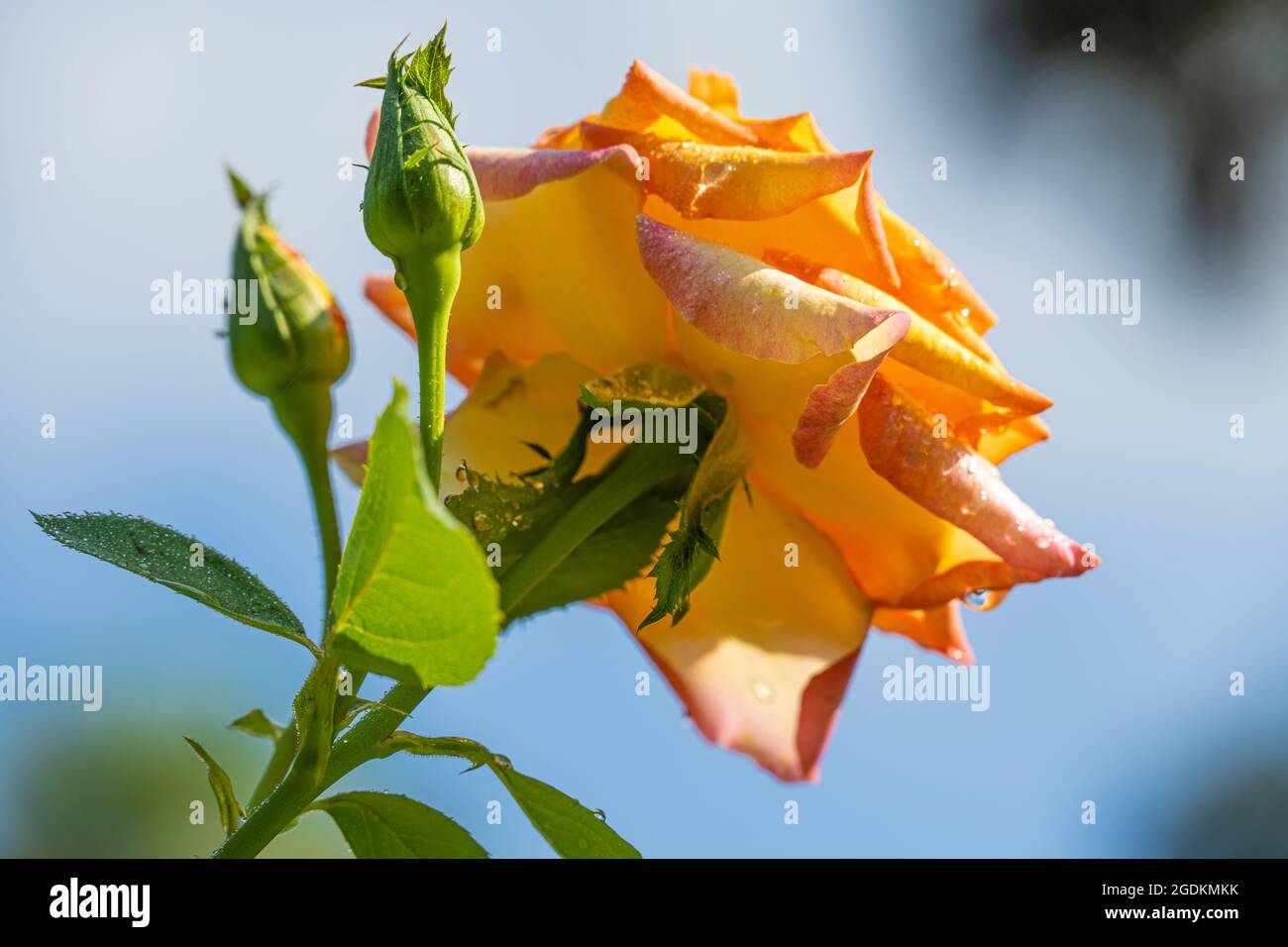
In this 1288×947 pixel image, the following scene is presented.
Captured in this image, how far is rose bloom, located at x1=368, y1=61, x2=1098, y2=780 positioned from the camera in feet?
2.63

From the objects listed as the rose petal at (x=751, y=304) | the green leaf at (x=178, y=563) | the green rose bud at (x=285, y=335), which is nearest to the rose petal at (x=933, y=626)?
the rose petal at (x=751, y=304)

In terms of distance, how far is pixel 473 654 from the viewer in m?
0.51

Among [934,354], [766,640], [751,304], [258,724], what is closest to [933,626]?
[766,640]

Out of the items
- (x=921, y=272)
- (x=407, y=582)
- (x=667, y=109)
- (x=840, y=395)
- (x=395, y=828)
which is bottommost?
(x=395, y=828)

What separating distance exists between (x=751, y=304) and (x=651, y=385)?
205mm

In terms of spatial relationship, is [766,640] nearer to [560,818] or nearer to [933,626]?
[933,626]

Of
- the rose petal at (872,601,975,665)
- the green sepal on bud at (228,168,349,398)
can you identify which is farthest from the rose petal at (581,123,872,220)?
the rose petal at (872,601,975,665)

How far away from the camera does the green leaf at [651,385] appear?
930mm

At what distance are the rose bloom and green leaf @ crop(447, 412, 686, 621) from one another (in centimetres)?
12

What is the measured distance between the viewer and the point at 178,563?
62cm

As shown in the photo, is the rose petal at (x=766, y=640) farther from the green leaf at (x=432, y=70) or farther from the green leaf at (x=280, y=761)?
the green leaf at (x=432, y=70)

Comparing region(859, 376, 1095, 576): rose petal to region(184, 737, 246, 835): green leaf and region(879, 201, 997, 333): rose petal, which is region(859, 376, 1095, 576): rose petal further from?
region(184, 737, 246, 835): green leaf

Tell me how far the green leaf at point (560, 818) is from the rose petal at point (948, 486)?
1.06ft
